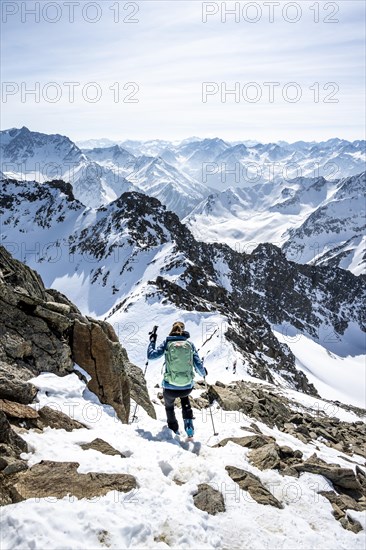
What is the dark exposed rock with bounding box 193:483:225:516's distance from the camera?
8.01m

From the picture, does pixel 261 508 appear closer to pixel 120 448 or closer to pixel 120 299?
pixel 120 448

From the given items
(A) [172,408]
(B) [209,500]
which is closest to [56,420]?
(A) [172,408]

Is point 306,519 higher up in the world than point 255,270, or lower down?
higher up

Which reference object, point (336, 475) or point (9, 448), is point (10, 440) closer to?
point (9, 448)

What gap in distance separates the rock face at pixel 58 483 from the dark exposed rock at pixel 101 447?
0.96 meters

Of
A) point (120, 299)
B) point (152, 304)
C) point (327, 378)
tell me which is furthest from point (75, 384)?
point (327, 378)

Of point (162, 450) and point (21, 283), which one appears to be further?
point (21, 283)

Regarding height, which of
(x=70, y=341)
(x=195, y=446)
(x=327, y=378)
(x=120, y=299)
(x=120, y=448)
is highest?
(x=70, y=341)

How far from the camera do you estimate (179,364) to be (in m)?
11.5

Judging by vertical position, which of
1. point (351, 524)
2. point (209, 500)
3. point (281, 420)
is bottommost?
point (281, 420)

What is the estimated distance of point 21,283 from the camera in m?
14.3

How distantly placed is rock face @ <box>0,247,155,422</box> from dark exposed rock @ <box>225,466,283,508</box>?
157 inches

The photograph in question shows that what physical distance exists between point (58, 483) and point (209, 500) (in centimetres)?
289

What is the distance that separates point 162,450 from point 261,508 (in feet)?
9.09
